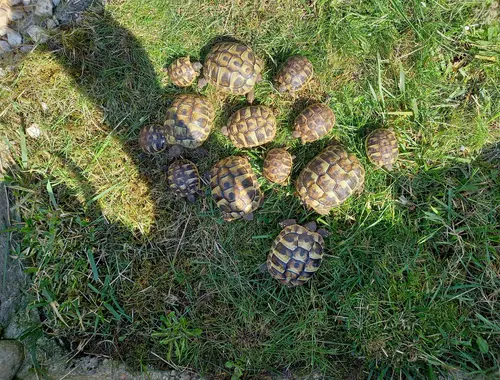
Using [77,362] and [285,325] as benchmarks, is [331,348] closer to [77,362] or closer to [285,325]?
[285,325]

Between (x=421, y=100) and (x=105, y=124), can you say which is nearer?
(x=421, y=100)

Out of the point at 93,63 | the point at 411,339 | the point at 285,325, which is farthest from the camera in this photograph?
the point at 93,63

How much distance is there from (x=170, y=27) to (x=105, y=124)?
1.38m

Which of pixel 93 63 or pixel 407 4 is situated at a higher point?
pixel 93 63

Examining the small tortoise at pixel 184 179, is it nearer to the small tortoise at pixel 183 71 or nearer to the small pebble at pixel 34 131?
the small tortoise at pixel 183 71

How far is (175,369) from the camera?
3.98 metres

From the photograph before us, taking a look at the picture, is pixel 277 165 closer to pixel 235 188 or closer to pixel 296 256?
pixel 235 188

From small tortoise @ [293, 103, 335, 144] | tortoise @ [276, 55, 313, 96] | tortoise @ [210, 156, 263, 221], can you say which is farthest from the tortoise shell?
small tortoise @ [293, 103, 335, 144]

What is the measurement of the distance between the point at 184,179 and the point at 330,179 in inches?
61.6

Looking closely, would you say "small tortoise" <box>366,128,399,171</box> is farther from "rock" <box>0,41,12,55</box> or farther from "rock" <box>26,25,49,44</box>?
"rock" <box>0,41,12,55</box>

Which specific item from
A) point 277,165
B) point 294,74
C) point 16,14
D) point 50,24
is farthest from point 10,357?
point 294,74

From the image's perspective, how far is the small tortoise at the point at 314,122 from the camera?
12.1 ft

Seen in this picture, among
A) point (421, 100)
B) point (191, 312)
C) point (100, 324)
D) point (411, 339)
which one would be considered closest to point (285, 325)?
point (191, 312)

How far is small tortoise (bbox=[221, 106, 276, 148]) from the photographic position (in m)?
3.75
